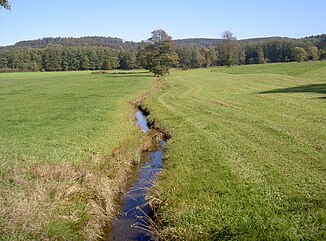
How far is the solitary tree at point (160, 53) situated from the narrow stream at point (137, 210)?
65971mm

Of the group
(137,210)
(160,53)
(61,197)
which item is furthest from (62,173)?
(160,53)

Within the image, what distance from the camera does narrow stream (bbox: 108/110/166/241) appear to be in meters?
9.50

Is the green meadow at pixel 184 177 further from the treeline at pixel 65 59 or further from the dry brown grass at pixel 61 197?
the treeline at pixel 65 59

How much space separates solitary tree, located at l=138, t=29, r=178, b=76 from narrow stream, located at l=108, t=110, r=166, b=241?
2597 inches

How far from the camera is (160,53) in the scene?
81.1 meters

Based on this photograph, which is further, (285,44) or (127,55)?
(285,44)

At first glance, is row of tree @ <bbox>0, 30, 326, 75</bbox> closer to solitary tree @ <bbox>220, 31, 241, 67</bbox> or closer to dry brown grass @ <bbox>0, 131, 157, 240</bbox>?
solitary tree @ <bbox>220, 31, 241, 67</bbox>

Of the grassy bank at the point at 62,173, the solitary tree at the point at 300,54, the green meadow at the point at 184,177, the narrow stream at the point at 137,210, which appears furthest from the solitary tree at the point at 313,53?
the narrow stream at the point at 137,210

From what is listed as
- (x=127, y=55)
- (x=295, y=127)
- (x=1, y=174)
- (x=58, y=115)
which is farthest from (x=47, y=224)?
(x=127, y=55)

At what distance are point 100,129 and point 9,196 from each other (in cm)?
1088

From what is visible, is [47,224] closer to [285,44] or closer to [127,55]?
[127,55]

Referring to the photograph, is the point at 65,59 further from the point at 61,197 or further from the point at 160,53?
the point at 61,197

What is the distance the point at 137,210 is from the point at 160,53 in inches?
2849

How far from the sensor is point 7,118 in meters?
24.6
